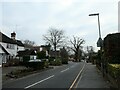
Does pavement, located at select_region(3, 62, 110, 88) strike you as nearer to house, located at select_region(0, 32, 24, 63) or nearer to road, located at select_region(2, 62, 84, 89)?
road, located at select_region(2, 62, 84, 89)

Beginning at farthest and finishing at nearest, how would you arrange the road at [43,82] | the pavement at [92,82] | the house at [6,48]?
the house at [6,48] < the road at [43,82] < the pavement at [92,82]

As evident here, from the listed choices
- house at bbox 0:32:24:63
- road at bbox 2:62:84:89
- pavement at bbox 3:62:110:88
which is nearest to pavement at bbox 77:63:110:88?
pavement at bbox 3:62:110:88

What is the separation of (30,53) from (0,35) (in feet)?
39.6

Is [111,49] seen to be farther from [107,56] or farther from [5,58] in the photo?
→ [5,58]

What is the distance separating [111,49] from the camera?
2983 centimetres

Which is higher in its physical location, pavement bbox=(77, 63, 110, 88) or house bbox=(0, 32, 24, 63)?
house bbox=(0, 32, 24, 63)

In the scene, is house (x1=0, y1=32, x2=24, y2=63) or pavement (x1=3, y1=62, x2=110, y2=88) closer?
pavement (x1=3, y1=62, x2=110, y2=88)

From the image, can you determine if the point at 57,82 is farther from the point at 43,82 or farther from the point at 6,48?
the point at 6,48

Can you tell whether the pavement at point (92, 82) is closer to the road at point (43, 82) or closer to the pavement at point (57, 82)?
the pavement at point (57, 82)

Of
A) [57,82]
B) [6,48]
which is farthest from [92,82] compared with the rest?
[6,48]

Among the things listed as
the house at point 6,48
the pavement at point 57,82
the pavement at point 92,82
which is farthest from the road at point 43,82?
the house at point 6,48

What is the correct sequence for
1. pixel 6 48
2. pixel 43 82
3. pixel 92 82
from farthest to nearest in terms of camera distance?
1. pixel 6 48
2. pixel 43 82
3. pixel 92 82

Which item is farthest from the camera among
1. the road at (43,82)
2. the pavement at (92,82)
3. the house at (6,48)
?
the house at (6,48)

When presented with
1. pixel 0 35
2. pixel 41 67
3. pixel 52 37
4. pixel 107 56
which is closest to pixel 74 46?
pixel 52 37
